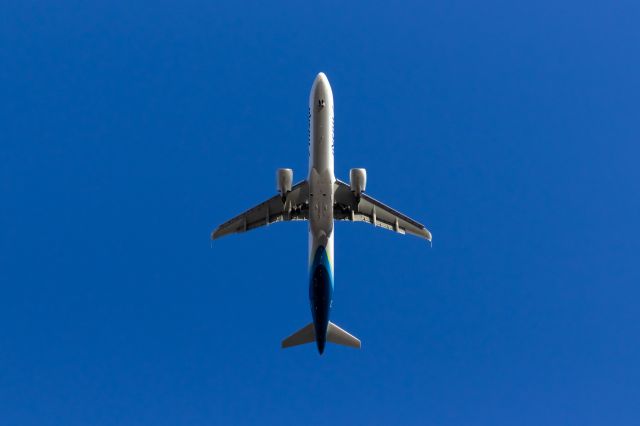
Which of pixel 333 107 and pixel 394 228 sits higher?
pixel 333 107

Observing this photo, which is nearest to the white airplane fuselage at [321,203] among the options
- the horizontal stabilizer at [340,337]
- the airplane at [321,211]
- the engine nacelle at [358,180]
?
the airplane at [321,211]

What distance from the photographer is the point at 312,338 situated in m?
76.4

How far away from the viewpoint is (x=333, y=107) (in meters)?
72.4

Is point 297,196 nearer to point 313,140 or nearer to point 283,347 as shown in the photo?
point 313,140

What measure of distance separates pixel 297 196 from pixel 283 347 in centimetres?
1199

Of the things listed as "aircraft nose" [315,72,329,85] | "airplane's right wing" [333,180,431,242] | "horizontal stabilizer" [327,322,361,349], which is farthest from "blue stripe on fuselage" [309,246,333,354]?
"aircraft nose" [315,72,329,85]

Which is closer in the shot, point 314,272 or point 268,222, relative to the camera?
point 314,272

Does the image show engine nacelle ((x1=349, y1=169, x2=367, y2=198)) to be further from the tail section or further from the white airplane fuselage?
the tail section

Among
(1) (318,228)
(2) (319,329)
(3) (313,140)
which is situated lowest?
(2) (319,329)

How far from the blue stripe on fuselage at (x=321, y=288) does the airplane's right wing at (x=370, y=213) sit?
5.15 metres

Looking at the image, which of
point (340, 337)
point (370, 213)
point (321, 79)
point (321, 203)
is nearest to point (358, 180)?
point (321, 203)

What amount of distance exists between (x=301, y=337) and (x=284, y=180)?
12964mm

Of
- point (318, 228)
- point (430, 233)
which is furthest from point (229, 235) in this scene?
point (430, 233)

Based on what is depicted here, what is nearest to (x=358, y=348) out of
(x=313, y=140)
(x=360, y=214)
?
(x=360, y=214)
